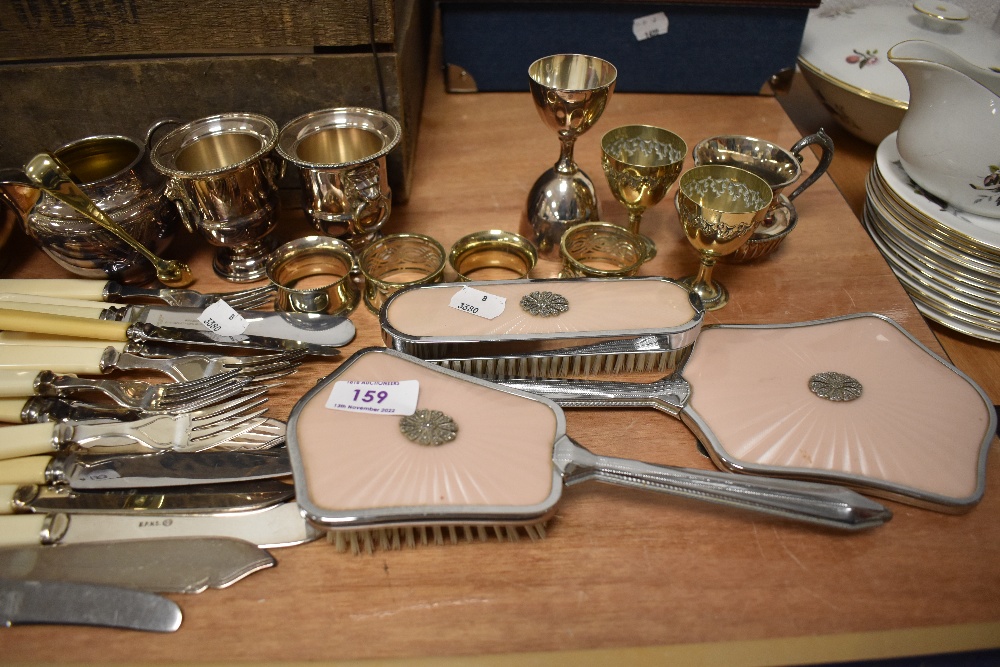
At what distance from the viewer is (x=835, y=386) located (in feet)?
2.10

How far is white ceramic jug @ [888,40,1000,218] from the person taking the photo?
70 cm

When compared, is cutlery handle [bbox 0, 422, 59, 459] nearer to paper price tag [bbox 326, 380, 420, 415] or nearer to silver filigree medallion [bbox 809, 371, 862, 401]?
paper price tag [bbox 326, 380, 420, 415]

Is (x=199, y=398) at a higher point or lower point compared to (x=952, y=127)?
lower

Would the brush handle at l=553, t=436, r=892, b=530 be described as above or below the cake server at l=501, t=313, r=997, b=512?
above

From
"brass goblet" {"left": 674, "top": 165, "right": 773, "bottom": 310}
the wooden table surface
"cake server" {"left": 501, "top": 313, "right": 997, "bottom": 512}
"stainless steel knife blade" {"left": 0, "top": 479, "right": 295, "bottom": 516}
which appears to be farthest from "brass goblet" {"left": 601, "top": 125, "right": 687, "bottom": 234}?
"stainless steel knife blade" {"left": 0, "top": 479, "right": 295, "bottom": 516}

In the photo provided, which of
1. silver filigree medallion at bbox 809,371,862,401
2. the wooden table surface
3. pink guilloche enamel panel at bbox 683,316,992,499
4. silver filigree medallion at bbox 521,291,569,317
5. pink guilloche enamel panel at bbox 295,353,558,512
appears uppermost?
silver filigree medallion at bbox 521,291,569,317

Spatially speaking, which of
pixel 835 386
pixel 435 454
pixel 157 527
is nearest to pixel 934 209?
pixel 835 386

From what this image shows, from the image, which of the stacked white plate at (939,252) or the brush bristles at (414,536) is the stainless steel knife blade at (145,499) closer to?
the brush bristles at (414,536)

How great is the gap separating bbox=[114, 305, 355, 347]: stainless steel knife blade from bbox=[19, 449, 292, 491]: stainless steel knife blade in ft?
0.55

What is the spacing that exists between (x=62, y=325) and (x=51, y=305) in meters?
0.05

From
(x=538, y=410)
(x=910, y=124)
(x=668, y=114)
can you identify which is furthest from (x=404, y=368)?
(x=668, y=114)

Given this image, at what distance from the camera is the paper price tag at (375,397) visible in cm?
58

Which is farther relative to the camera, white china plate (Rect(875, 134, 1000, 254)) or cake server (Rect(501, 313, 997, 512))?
white china plate (Rect(875, 134, 1000, 254))

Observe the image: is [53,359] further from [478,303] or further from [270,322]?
[478,303]
